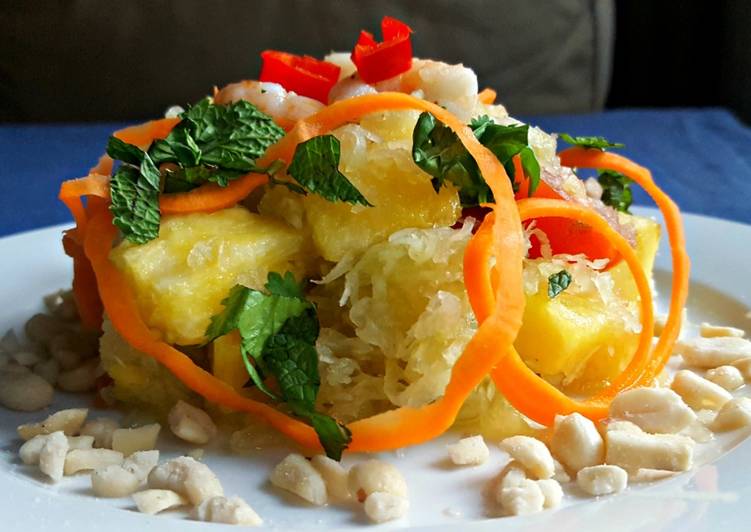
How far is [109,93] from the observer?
22.0ft

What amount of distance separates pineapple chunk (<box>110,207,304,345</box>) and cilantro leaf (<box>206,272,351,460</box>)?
4cm

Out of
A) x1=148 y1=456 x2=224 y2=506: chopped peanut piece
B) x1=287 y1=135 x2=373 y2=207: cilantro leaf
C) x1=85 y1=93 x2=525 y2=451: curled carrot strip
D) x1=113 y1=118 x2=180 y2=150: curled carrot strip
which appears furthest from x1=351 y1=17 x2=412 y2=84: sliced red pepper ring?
x1=148 y1=456 x2=224 y2=506: chopped peanut piece

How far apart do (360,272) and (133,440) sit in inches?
23.5

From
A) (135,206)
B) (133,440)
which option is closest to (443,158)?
(135,206)

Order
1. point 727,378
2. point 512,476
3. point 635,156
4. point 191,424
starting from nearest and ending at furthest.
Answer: point 512,476 < point 191,424 < point 727,378 < point 635,156

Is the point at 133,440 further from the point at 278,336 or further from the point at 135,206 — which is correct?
the point at 135,206

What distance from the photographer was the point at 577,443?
1.83m

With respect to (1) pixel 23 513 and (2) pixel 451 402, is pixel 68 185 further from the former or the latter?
(2) pixel 451 402

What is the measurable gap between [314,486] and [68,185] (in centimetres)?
93

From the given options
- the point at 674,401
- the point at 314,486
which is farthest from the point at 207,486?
the point at 674,401

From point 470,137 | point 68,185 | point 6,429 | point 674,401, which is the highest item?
point 470,137

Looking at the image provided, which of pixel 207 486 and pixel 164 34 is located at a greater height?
pixel 164 34

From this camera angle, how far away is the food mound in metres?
1.95

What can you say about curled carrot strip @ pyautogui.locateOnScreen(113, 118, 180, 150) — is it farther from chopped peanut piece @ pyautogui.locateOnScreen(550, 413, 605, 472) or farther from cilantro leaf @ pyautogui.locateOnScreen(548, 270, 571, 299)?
chopped peanut piece @ pyautogui.locateOnScreen(550, 413, 605, 472)
